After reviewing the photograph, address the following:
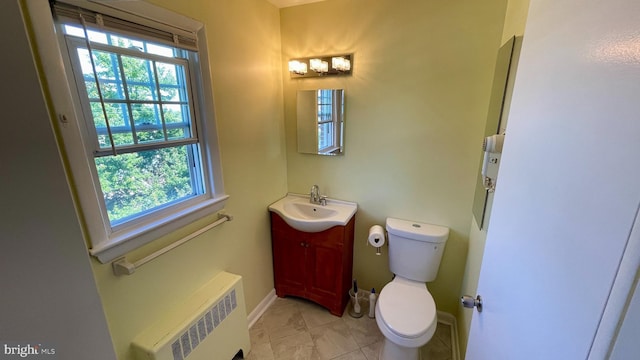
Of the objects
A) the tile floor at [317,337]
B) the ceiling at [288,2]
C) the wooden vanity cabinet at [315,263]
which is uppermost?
the ceiling at [288,2]

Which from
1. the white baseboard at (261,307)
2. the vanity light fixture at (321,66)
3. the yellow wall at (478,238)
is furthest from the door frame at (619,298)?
the white baseboard at (261,307)

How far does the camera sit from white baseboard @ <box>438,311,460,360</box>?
1.74 m

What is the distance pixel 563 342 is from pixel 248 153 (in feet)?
5.72

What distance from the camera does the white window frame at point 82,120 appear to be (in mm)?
826

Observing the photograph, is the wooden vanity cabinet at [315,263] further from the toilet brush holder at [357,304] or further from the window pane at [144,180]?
the window pane at [144,180]

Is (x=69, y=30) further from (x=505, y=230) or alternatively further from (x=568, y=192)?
(x=505, y=230)

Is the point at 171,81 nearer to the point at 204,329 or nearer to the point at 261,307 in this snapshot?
the point at 204,329

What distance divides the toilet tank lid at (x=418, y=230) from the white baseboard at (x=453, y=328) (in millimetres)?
743

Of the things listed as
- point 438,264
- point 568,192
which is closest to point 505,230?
point 568,192

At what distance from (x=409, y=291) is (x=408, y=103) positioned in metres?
1.34

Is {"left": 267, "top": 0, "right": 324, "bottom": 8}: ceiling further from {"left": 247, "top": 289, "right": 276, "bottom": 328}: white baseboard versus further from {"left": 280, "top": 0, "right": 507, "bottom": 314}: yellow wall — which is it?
{"left": 247, "top": 289, "right": 276, "bottom": 328}: white baseboard

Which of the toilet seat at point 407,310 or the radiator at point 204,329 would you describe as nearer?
the radiator at point 204,329

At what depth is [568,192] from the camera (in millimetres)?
486

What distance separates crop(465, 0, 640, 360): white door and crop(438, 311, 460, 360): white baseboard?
1.21 metres
